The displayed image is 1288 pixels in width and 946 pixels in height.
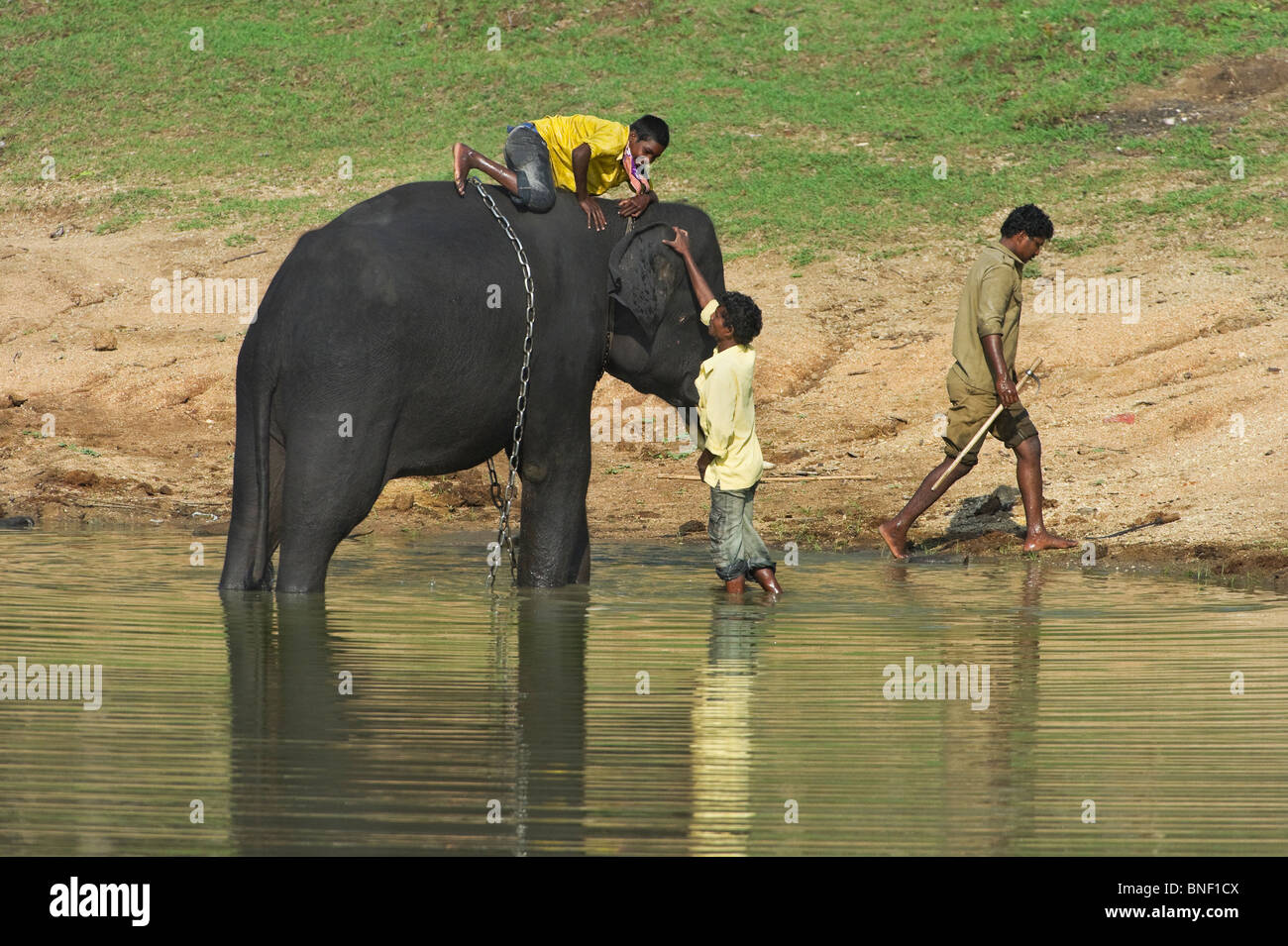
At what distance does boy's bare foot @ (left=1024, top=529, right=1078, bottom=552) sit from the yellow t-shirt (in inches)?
121

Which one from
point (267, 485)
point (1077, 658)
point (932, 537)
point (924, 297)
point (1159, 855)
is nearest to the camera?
point (1159, 855)

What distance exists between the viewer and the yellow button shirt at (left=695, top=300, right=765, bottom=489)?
28.0 feet

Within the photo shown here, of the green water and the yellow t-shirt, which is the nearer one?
the green water

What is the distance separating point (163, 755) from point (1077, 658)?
340 centimetres

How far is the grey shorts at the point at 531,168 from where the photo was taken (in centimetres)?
845

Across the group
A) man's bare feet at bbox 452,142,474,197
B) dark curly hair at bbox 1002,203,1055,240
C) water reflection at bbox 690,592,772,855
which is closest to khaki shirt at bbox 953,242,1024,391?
dark curly hair at bbox 1002,203,1055,240

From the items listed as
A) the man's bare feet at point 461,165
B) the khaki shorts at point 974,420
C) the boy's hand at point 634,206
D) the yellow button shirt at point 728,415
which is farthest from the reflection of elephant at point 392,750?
the khaki shorts at point 974,420

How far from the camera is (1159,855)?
14.6 ft

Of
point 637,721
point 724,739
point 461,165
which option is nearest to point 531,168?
point 461,165

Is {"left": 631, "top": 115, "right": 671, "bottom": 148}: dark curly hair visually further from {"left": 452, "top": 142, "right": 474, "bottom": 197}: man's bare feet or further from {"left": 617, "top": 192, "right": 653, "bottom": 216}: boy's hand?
{"left": 452, "top": 142, "right": 474, "bottom": 197}: man's bare feet

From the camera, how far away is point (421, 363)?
7867 mm

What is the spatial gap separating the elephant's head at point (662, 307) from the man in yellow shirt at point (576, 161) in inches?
7.3
